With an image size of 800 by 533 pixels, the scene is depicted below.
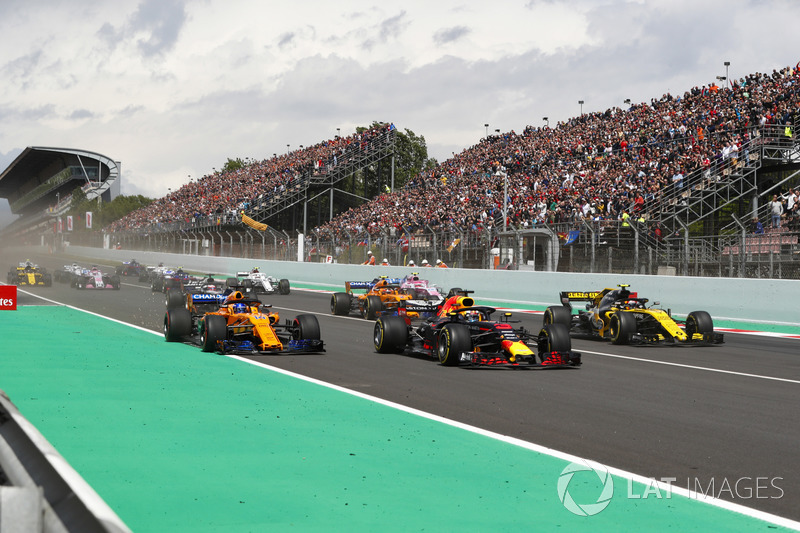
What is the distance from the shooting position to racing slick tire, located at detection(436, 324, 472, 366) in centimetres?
1194

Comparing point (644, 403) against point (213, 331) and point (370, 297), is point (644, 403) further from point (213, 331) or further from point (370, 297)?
point (370, 297)

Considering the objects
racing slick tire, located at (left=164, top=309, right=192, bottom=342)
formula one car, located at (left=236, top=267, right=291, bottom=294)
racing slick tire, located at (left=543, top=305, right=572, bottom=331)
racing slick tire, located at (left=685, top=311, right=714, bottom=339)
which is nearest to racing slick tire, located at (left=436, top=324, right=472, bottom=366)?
racing slick tire, located at (left=543, top=305, right=572, bottom=331)

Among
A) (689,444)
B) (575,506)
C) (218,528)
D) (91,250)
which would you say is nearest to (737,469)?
(689,444)

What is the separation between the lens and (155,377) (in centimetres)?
1059

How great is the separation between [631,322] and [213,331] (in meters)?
7.01

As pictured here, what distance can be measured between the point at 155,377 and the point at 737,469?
6.86 m

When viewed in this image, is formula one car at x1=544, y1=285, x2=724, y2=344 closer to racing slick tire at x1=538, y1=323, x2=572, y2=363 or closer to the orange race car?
racing slick tire at x1=538, y1=323, x2=572, y2=363

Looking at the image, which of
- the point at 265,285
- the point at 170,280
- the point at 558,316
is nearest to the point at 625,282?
the point at 558,316

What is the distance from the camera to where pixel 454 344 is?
39.2 ft

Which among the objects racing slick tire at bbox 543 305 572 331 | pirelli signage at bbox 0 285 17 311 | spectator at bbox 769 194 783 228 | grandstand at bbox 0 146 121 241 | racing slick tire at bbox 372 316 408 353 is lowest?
racing slick tire at bbox 372 316 408 353

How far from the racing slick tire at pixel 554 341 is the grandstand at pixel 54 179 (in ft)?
385

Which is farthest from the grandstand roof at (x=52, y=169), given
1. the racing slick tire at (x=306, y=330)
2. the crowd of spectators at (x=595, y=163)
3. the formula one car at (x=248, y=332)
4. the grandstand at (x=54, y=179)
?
the racing slick tire at (x=306, y=330)

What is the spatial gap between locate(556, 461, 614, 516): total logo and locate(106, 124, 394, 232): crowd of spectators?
54048 millimetres

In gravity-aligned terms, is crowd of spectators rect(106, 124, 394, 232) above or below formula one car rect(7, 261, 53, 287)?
above
